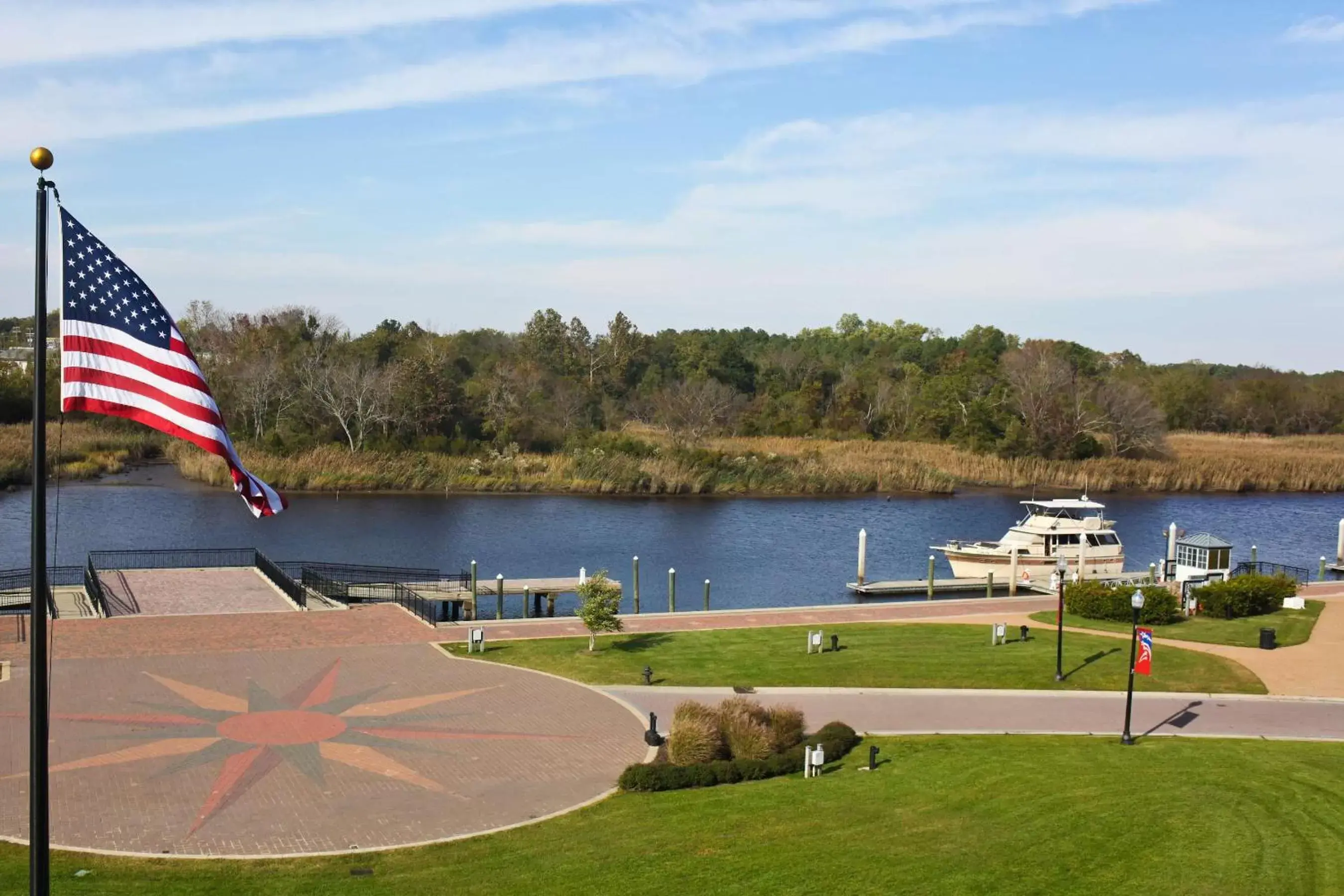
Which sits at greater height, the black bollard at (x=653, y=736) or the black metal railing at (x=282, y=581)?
the black metal railing at (x=282, y=581)

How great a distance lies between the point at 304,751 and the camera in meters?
22.7

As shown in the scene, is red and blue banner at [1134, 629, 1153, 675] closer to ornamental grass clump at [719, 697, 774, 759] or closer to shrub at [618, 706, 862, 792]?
shrub at [618, 706, 862, 792]

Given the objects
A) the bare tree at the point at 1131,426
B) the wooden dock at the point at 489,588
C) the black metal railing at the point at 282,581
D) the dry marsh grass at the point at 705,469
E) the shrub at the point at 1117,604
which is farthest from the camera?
the bare tree at the point at 1131,426

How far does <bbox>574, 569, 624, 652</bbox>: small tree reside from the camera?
31.1 m

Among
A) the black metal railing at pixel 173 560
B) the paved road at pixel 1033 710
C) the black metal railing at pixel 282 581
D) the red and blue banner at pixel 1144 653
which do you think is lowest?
the black metal railing at pixel 173 560

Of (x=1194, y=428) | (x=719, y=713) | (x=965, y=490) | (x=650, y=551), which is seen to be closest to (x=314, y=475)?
(x=650, y=551)

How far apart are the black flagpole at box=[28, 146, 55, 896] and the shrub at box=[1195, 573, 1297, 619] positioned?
33.6 meters

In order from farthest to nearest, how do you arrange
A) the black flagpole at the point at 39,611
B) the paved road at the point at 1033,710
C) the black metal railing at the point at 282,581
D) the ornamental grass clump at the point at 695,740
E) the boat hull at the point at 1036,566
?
1. the boat hull at the point at 1036,566
2. the black metal railing at the point at 282,581
3. the paved road at the point at 1033,710
4. the ornamental grass clump at the point at 695,740
5. the black flagpole at the point at 39,611

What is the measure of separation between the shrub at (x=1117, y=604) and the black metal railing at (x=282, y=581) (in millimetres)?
22550

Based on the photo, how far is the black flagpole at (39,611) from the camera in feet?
35.9

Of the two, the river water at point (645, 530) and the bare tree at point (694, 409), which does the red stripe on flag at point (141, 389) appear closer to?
the river water at point (645, 530)

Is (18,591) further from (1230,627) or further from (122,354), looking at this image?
(1230,627)

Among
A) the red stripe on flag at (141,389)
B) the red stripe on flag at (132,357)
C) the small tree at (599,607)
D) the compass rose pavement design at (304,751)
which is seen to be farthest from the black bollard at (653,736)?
the red stripe on flag at (132,357)

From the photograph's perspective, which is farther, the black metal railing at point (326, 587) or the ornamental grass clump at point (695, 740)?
the black metal railing at point (326, 587)
